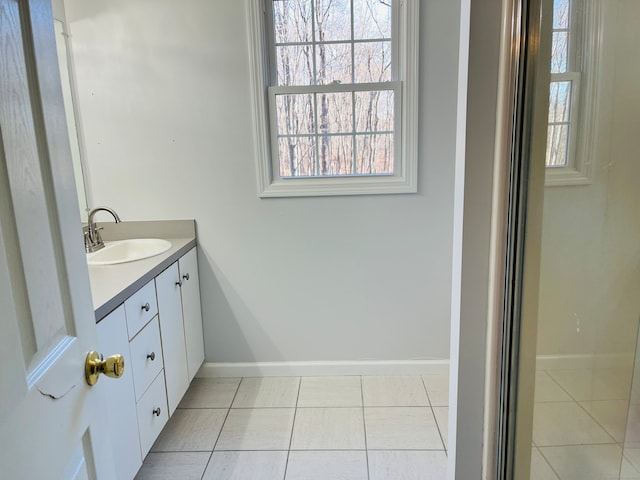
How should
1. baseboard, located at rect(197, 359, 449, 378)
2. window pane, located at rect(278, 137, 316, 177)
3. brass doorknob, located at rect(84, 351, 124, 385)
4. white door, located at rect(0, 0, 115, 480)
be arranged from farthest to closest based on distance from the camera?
baseboard, located at rect(197, 359, 449, 378), window pane, located at rect(278, 137, 316, 177), brass doorknob, located at rect(84, 351, 124, 385), white door, located at rect(0, 0, 115, 480)

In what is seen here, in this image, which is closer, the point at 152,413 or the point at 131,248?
the point at 152,413

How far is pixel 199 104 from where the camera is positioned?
2303mm

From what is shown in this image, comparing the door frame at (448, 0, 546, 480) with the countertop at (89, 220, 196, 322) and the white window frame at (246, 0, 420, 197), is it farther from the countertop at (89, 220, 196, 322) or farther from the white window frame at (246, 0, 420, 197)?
the countertop at (89, 220, 196, 322)

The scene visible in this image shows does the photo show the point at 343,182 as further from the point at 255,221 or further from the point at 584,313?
the point at 584,313

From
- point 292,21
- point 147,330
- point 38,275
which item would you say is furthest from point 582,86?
point 147,330

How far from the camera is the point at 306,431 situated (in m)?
2.10

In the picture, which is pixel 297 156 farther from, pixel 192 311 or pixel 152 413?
pixel 152 413

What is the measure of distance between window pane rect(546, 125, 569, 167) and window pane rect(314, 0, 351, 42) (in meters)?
1.46

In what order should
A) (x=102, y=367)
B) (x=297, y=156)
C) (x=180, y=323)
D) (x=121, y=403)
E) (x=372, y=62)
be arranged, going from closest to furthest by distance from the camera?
(x=102, y=367)
(x=121, y=403)
(x=180, y=323)
(x=372, y=62)
(x=297, y=156)

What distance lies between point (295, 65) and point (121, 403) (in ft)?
6.04

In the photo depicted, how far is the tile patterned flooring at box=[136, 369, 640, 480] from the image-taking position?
48.1 inches

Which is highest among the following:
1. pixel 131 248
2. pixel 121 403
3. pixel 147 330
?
pixel 131 248

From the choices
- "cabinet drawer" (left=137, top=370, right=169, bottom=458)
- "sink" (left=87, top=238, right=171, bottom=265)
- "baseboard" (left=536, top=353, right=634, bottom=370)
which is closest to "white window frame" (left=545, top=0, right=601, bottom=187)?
"baseboard" (left=536, top=353, right=634, bottom=370)

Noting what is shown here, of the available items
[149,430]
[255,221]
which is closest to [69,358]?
[149,430]
